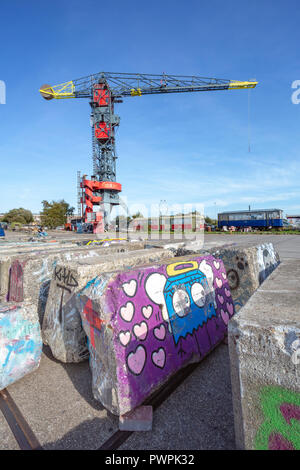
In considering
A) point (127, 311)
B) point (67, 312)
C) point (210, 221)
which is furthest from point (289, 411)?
point (210, 221)

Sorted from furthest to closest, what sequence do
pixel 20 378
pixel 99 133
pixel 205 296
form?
pixel 99 133
pixel 205 296
pixel 20 378

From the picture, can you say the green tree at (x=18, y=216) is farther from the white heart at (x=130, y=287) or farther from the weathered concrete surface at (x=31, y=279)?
the white heart at (x=130, y=287)

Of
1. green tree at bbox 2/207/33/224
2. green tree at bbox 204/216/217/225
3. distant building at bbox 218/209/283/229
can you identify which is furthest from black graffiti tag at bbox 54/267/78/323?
green tree at bbox 2/207/33/224

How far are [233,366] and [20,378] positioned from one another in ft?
8.89

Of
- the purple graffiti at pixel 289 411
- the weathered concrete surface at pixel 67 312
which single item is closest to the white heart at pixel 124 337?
the weathered concrete surface at pixel 67 312

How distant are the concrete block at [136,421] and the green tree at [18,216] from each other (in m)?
65.8

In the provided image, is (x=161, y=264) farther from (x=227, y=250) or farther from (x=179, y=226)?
(x=179, y=226)

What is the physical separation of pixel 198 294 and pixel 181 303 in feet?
1.42

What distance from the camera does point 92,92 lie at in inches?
1565

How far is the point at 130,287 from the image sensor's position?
2.57 m

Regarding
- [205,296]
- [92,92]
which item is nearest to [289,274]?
[205,296]

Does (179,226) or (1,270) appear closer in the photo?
(1,270)

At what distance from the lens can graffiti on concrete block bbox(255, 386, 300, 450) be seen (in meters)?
1.38

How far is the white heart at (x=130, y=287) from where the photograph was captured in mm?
2518
